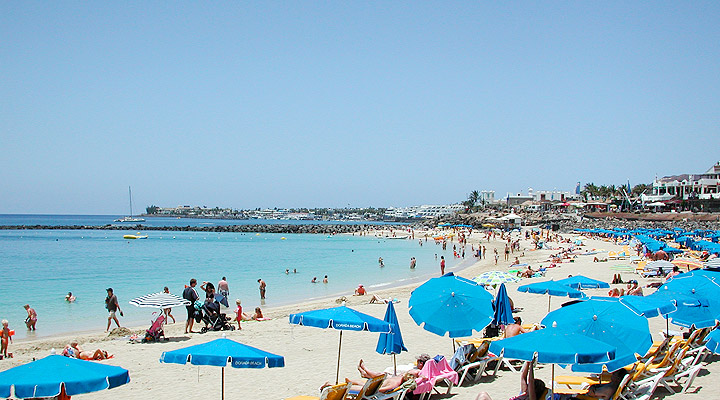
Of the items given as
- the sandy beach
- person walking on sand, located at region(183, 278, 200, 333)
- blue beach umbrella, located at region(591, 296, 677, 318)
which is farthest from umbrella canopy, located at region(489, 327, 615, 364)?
person walking on sand, located at region(183, 278, 200, 333)

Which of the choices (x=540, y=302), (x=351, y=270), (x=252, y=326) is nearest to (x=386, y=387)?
(x=252, y=326)

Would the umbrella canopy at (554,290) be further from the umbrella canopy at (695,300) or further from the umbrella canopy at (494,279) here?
the umbrella canopy at (494,279)

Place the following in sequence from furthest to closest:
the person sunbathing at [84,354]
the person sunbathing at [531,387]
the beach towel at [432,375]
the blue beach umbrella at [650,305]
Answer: the person sunbathing at [84,354]
the blue beach umbrella at [650,305]
the beach towel at [432,375]
the person sunbathing at [531,387]

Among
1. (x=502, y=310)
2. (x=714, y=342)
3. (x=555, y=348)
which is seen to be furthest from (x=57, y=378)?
(x=714, y=342)

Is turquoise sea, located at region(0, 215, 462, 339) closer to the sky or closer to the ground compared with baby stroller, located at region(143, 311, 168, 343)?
closer to the ground

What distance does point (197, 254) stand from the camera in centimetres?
5006

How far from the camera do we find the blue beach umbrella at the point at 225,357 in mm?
5230

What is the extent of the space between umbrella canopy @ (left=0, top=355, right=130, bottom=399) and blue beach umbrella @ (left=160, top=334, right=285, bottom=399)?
0.75m

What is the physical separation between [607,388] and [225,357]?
15.0ft

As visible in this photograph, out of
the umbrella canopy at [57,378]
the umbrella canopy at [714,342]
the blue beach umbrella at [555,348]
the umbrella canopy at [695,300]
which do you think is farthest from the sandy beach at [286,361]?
the umbrella canopy at [57,378]

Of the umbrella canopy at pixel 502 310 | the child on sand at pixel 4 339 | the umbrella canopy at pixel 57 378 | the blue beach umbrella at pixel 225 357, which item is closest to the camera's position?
the umbrella canopy at pixel 57 378

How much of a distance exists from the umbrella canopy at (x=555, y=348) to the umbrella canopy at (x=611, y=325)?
1.46 ft

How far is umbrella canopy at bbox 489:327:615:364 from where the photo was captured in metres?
4.77

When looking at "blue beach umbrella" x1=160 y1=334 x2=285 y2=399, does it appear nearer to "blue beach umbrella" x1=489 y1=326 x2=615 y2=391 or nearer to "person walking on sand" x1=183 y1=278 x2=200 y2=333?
"blue beach umbrella" x1=489 y1=326 x2=615 y2=391
